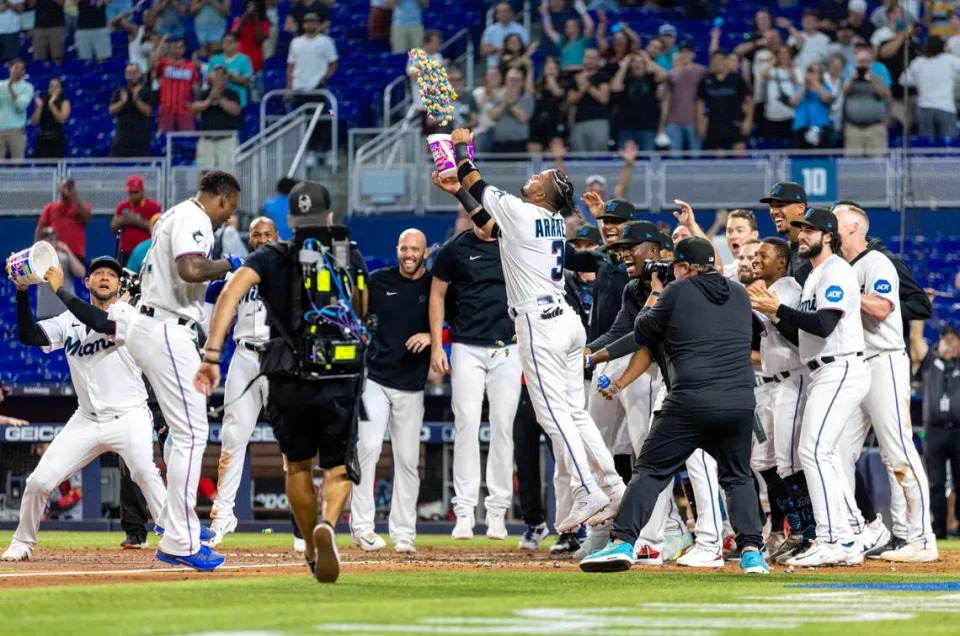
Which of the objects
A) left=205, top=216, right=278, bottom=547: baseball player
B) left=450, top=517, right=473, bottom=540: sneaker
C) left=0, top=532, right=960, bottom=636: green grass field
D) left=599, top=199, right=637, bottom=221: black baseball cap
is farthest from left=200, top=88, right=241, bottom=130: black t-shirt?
left=0, top=532, right=960, bottom=636: green grass field

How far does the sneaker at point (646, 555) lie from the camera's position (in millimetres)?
9023

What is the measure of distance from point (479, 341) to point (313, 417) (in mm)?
3465

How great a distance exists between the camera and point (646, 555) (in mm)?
9062

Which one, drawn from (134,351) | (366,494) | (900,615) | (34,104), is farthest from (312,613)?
(34,104)

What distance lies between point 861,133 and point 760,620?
13651 millimetres

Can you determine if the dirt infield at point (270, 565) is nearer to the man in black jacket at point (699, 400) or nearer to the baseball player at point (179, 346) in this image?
the baseball player at point (179, 346)

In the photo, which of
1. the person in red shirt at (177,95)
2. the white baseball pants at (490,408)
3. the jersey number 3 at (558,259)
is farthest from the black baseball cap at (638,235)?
the person in red shirt at (177,95)

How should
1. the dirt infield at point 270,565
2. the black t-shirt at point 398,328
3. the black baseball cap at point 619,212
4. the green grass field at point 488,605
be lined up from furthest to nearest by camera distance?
1. the black t-shirt at point 398,328
2. the black baseball cap at point 619,212
3. the dirt infield at point 270,565
4. the green grass field at point 488,605

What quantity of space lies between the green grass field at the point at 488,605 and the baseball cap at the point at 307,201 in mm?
1763

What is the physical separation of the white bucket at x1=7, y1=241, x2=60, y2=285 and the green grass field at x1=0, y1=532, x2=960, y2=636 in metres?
1.77

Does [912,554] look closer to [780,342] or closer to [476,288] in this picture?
[780,342]

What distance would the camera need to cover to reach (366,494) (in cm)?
1079

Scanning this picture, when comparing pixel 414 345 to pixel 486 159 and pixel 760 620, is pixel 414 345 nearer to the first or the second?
pixel 760 620

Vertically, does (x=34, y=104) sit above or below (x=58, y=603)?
above
